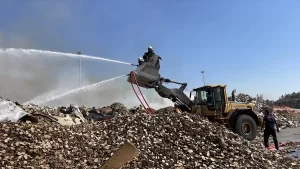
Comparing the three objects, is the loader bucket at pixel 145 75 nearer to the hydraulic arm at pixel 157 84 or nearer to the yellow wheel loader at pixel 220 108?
the hydraulic arm at pixel 157 84

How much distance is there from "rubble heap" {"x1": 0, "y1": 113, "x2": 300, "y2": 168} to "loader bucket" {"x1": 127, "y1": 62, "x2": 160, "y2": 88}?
255 cm

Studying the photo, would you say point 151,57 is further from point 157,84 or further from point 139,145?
point 139,145

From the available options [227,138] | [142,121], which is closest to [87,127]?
[142,121]

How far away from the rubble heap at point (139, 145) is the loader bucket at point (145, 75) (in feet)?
8.37

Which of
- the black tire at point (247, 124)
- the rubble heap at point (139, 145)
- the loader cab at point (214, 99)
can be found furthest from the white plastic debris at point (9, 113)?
the black tire at point (247, 124)

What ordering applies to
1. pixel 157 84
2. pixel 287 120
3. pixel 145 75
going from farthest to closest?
pixel 287 120 → pixel 157 84 → pixel 145 75

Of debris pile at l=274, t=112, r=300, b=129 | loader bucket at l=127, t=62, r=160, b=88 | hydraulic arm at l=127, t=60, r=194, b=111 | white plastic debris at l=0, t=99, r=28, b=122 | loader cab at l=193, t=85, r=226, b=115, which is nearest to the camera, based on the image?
white plastic debris at l=0, t=99, r=28, b=122

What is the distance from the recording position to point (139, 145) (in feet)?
26.7

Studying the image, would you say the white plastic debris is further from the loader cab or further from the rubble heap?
the loader cab

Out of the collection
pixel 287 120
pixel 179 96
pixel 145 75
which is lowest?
pixel 287 120

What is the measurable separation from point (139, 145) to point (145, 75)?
15.2 feet

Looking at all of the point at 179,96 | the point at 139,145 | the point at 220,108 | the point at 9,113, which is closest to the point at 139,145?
the point at 139,145

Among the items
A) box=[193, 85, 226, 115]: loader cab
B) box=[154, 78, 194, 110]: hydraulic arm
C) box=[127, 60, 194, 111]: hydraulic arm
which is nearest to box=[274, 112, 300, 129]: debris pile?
box=[193, 85, 226, 115]: loader cab

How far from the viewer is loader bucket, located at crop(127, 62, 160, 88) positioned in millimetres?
12211
